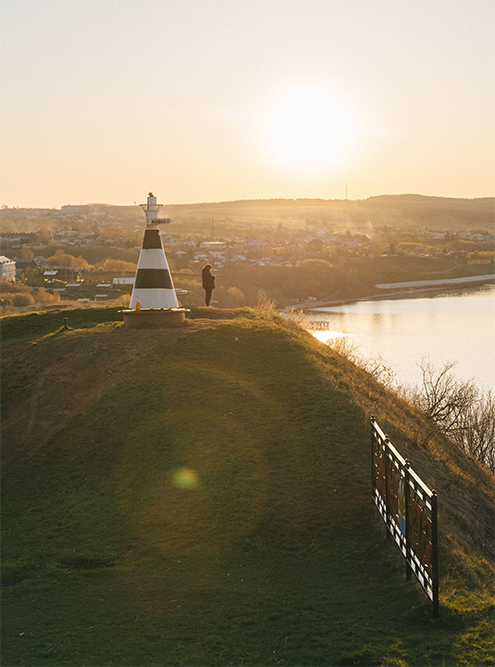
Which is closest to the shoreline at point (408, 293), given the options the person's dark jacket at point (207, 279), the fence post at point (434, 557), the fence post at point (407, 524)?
the person's dark jacket at point (207, 279)

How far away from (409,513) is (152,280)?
10.4 meters

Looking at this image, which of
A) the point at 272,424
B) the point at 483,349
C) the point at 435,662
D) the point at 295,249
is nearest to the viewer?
the point at 435,662

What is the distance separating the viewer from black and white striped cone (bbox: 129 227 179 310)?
16516 millimetres

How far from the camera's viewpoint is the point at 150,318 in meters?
16.3

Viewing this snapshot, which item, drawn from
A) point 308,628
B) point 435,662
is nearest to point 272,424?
point 308,628

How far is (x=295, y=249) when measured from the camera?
447 feet

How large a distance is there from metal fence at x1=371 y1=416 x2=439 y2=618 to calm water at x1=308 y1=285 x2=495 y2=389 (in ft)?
83.9

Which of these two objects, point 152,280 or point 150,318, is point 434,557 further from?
point 152,280

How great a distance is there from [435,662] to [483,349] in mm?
39242

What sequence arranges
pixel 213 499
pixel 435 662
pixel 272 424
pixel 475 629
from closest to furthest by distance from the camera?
pixel 435 662, pixel 475 629, pixel 213 499, pixel 272 424

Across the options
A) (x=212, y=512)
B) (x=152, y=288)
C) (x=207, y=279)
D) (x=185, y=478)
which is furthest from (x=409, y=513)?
(x=207, y=279)

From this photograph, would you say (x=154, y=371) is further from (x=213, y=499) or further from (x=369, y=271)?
(x=369, y=271)

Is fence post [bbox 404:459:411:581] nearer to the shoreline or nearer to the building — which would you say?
the shoreline

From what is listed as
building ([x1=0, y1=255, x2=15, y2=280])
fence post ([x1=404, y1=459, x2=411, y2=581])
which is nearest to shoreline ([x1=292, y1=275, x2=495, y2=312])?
building ([x1=0, y1=255, x2=15, y2=280])
